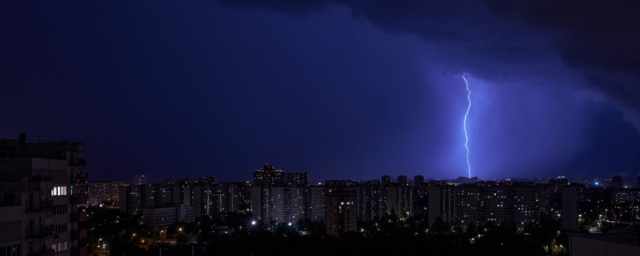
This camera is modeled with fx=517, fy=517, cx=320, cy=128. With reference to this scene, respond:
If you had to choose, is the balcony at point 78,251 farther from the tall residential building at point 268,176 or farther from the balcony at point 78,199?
the tall residential building at point 268,176

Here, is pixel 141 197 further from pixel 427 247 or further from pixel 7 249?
pixel 7 249

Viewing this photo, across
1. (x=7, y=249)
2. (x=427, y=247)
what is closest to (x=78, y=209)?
(x=7, y=249)

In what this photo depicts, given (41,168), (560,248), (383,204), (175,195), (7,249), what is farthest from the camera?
(175,195)

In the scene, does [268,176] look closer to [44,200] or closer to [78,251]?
[78,251]

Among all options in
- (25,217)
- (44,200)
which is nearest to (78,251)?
(44,200)

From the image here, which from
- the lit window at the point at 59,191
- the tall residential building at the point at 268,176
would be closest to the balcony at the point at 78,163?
the lit window at the point at 59,191

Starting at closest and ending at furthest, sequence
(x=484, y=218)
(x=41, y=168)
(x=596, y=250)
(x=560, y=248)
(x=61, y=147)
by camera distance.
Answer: (x=596, y=250) < (x=41, y=168) < (x=61, y=147) < (x=560, y=248) < (x=484, y=218)

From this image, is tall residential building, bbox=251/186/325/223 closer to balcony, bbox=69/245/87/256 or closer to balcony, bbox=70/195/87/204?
balcony, bbox=69/245/87/256

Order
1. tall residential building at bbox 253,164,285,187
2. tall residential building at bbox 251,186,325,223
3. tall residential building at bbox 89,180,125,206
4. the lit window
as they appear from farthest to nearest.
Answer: tall residential building at bbox 253,164,285,187, tall residential building at bbox 89,180,125,206, tall residential building at bbox 251,186,325,223, the lit window

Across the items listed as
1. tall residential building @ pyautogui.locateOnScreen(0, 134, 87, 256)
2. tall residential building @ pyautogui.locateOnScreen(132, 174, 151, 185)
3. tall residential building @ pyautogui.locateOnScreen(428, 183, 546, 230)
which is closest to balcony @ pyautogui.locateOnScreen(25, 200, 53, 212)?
tall residential building @ pyautogui.locateOnScreen(0, 134, 87, 256)
